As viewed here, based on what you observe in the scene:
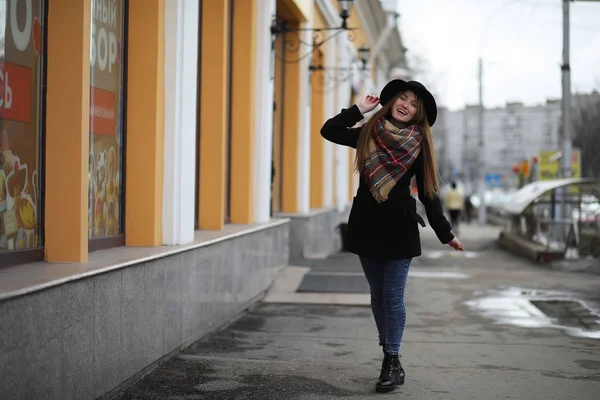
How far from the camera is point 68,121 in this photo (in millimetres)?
5387

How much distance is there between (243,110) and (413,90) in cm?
495

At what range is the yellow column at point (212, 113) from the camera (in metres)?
8.95

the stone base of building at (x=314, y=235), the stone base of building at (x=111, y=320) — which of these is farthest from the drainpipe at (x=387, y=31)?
the stone base of building at (x=111, y=320)

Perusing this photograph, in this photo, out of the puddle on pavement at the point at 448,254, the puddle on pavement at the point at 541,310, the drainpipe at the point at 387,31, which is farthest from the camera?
the drainpipe at the point at 387,31

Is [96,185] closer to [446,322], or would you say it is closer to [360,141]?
[360,141]

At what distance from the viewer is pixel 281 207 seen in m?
15.3

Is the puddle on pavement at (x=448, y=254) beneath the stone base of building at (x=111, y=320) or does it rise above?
beneath

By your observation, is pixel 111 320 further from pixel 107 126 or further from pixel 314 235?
pixel 314 235

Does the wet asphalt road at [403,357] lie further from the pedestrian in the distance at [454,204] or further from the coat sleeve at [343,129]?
the pedestrian in the distance at [454,204]

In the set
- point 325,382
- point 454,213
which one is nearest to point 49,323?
point 325,382

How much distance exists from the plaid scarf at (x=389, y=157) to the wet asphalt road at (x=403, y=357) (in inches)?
47.4

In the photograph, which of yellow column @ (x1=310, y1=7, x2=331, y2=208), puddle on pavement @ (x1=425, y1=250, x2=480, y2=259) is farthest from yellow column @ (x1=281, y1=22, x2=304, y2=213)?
puddle on pavement @ (x1=425, y1=250, x2=480, y2=259)

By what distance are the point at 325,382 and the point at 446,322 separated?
322 cm

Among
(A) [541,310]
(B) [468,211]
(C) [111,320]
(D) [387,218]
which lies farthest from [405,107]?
(B) [468,211]
